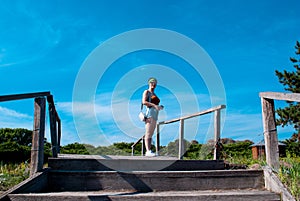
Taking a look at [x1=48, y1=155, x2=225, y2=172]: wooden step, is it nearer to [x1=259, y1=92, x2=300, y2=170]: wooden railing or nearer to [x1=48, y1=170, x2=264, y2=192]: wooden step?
[x1=48, y1=170, x2=264, y2=192]: wooden step

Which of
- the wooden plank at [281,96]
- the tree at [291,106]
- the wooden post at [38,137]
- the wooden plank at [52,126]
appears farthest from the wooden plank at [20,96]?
the tree at [291,106]

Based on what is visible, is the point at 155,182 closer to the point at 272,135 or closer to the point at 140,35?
the point at 272,135

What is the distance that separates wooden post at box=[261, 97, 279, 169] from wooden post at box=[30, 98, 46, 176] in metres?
2.93

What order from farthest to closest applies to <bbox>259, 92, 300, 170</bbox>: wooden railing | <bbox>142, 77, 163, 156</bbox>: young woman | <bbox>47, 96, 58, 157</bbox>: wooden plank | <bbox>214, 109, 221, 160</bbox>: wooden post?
<bbox>214, 109, 221, 160</bbox>: wooden post → <bbox>142, 77, 163, 156</bbox>: young woman → <bbox>47, 96, 58, 157</bbox>: wooden plank → <bbox>259, 92, 300, 170</bbox>: wooden railing

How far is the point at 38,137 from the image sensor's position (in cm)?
397

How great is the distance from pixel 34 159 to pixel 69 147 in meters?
7.27

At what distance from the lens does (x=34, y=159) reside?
3871mm

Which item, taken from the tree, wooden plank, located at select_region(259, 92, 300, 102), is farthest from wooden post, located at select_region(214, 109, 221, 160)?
the tree

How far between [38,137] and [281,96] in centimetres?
305

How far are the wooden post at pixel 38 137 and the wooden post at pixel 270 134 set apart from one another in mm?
2927

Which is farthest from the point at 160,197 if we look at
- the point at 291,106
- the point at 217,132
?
the point at 291,106

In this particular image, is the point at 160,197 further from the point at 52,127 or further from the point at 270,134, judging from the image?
the point at 52,127

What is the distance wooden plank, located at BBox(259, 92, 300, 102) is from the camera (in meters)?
3.58

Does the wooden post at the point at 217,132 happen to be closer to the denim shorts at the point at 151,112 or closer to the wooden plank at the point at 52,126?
the denim shorts at the point at 151,112
